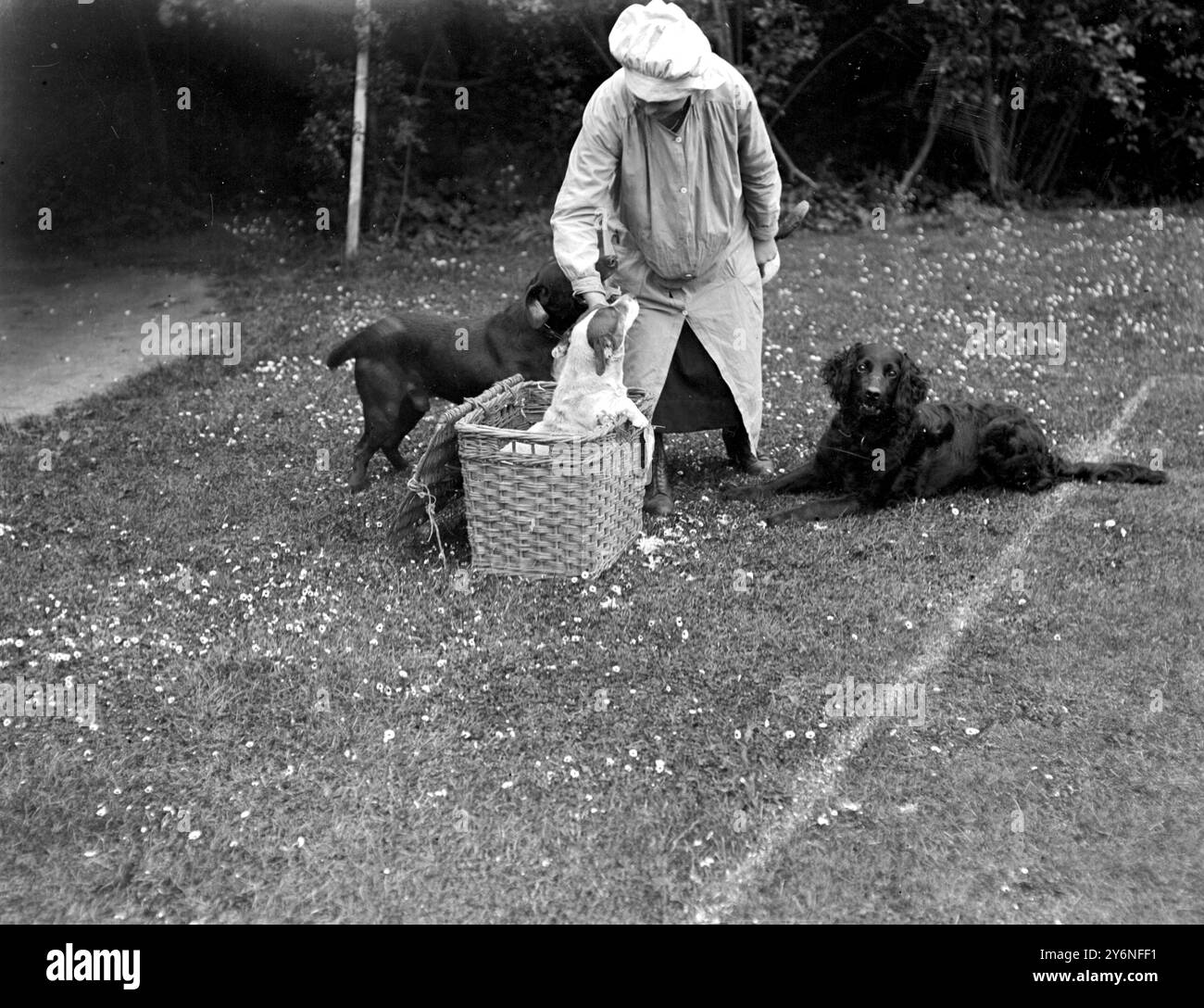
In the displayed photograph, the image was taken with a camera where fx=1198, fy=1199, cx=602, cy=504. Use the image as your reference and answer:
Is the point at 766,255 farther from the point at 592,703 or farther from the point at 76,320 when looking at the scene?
the point at 76,320

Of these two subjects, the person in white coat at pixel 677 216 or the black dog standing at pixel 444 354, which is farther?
the black dog standing at pixel 444 354

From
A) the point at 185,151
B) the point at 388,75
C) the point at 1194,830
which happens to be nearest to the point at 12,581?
the point at 1194,830

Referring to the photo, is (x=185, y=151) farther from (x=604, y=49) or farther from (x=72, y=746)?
(x=72, y=746)

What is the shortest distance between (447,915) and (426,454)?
90.7 inches

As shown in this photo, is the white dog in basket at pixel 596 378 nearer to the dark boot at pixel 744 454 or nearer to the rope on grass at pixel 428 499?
the rope on grass at pixel 428 499

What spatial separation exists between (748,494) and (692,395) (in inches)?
A: 23.0

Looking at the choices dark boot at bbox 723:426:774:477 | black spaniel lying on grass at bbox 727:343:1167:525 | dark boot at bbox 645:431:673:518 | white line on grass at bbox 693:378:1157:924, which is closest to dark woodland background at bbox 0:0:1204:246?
dark boot at bbox 723:426:774:477

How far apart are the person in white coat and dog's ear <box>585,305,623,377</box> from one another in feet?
0.73

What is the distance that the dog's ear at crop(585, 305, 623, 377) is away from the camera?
493cm

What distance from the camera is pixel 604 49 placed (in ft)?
39.4

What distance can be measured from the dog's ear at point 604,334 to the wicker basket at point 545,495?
304 millimetres

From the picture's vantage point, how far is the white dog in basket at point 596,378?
497 centimetres

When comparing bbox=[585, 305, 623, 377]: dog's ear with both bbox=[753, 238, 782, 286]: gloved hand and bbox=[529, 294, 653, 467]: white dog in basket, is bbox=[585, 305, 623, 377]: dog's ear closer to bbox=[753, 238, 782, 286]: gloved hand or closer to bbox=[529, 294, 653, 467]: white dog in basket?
bbox=[529, 294, 653, 467]: white dog in basket

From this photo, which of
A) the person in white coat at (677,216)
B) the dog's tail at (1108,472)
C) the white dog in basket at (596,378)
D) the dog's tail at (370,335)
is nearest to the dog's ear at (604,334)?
the white dog in basket at (596,378)
